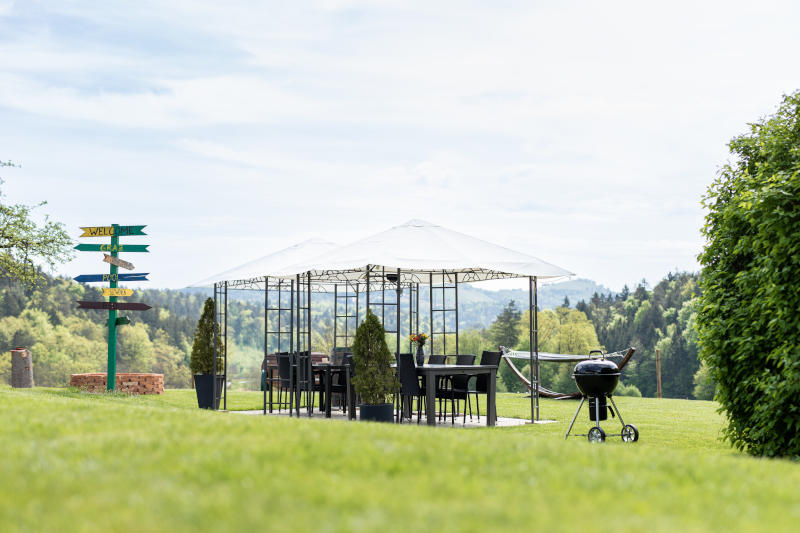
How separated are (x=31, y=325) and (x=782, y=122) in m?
58.7

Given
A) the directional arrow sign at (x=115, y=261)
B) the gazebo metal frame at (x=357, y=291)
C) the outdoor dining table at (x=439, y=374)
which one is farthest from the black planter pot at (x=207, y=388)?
the outdoor dining table at (x=439, y=374)

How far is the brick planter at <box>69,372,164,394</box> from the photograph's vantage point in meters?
16.4

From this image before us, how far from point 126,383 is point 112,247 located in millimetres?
3024

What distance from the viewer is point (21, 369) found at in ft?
55.9

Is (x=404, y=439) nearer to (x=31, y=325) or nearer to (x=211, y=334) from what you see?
(x=211, y=334)

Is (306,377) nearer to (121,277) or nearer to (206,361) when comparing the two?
(206,361)

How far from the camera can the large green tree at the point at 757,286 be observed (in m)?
6.52

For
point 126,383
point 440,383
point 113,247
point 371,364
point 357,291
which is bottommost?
point 126,383

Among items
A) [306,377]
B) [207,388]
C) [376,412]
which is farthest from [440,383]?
[207,388]

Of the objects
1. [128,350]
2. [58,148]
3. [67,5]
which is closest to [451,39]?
[67,5]

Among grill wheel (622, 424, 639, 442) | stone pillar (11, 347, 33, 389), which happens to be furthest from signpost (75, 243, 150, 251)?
grill wheel (622, 424, 639, 442)

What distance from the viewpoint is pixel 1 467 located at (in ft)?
13.3

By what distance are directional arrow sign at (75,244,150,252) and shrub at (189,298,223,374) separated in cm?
335

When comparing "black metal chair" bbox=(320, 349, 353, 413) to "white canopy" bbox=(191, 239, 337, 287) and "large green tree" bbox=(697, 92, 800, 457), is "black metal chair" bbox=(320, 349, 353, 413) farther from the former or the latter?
"large green tree" bbox=(697, 92, 800, 457)
